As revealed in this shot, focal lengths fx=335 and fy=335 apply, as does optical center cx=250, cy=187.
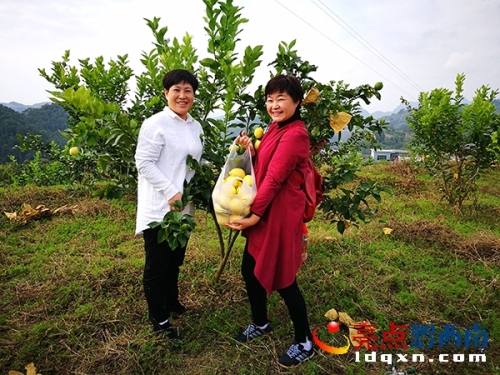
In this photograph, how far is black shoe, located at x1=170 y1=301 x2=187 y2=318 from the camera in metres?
2.56

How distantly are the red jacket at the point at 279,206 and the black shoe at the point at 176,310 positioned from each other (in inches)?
39.7

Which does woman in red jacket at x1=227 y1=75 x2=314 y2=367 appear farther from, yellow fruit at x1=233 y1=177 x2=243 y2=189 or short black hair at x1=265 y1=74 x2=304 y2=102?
yellow fruit at x1=233 y1=177 x2=243 y2=189

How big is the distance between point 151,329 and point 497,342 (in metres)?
2.43

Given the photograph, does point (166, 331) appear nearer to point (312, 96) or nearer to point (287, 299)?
point (287, 299)

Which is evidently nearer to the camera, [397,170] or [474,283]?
[474,283]

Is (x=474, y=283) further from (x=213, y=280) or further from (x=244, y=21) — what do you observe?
(x=244, y=21)

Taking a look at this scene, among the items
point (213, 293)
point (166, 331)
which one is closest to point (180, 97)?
point (166, 331)

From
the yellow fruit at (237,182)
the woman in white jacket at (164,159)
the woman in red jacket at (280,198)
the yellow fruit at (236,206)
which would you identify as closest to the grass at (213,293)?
the woman in white jacket at (164,159)

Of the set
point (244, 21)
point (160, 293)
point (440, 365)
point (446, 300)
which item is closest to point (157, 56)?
point (244, 21)

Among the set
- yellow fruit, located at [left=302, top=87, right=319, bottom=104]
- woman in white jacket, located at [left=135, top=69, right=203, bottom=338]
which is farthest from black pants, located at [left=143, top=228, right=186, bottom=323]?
yellow fruit, located at [left=302, top=87, right=319, bottom=104]

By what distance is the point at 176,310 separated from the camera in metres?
2.57

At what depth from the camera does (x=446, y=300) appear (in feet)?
9.36

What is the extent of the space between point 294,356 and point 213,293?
0.95m

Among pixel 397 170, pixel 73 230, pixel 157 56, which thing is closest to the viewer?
pixel 157 56
